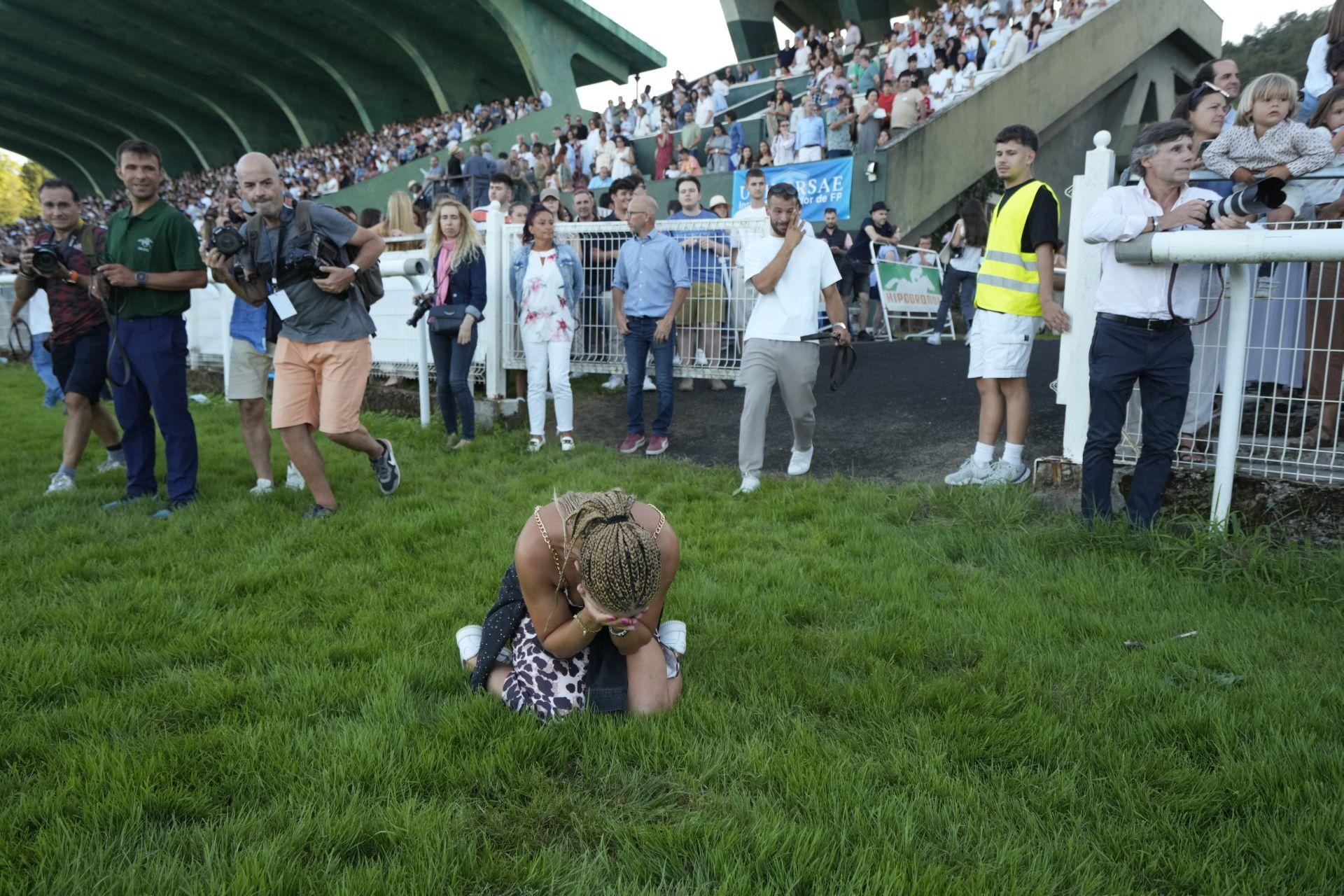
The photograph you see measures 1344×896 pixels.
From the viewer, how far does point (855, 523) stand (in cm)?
521

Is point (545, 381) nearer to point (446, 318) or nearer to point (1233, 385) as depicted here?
point (446, 318)

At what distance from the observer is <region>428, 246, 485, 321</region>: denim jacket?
7.60 m

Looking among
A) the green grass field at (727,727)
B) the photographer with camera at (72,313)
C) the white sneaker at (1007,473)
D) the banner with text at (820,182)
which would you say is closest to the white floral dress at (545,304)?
the green grass field at (727,727)

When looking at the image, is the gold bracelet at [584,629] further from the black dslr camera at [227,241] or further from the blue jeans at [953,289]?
the blue jeans at [953,289]

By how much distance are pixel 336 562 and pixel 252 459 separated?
224 cm

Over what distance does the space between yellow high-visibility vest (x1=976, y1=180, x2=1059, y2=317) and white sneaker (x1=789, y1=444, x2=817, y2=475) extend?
64.6 inches

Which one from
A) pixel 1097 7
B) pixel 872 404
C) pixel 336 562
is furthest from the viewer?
pixel 1097 7

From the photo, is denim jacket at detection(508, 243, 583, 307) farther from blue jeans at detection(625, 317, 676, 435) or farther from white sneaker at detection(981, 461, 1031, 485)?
white sneaker at detection(981, 461, 1031, 485)

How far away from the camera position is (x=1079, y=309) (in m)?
5.14

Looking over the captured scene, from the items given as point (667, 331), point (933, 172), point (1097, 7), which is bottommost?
point (667, 331)

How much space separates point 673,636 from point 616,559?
782 millimetres

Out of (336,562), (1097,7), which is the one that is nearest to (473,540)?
(336,562)

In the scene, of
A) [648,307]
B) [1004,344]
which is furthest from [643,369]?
[1004,344]

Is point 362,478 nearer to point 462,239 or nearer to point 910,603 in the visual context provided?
point 462,239
